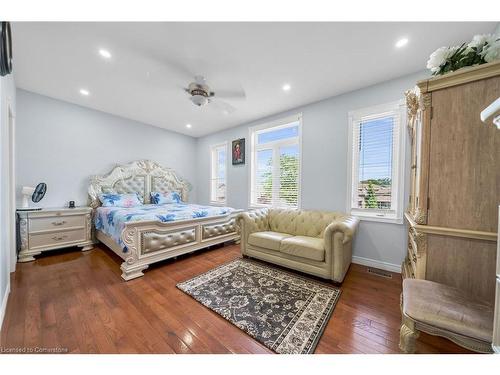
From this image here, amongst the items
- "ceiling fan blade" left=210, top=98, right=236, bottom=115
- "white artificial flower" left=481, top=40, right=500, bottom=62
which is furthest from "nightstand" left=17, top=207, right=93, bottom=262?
"white artificial flower" left=481, top=40, right=500, bottom=62

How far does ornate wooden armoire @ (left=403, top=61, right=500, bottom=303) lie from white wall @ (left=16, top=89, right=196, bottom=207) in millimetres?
5167

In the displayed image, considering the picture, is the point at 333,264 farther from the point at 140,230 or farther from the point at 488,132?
the point at 140,230

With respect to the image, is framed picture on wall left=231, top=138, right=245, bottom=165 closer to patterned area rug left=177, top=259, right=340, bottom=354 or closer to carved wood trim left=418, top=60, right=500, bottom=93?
patterned area rug left=177, top=259, right=340, bottom=354

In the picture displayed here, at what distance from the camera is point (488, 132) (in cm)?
124

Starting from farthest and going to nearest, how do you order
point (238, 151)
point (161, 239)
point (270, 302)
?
point (238, 151)
point (161, 239)
point (270, 302)

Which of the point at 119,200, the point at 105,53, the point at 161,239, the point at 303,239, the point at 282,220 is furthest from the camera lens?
the point at 119,200

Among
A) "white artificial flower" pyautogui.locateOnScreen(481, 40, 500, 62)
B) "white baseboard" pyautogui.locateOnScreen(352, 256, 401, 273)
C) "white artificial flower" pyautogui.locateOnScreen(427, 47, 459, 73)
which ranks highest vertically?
"white artificial flower" pyautogui.locateOnScreen(427, 47, 459, 73)

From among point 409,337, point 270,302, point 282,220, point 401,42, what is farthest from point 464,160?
point 282,220

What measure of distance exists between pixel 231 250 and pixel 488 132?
132 inches

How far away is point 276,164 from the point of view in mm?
3859

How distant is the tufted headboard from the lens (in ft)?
12.2

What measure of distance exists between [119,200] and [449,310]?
4.72 meters

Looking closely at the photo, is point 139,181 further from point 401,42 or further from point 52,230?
point 401,42
